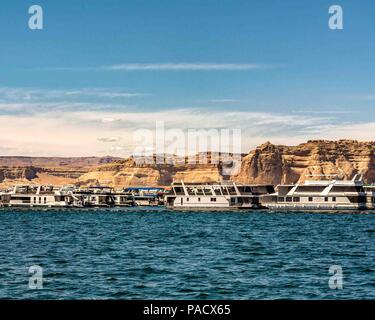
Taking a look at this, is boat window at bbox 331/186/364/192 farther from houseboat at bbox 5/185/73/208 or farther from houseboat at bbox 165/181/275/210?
houseboat at bbox 5/185/73/208

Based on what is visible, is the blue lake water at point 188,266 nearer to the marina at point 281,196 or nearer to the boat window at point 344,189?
the marina at point 281,196

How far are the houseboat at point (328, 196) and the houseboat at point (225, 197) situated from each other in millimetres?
10974

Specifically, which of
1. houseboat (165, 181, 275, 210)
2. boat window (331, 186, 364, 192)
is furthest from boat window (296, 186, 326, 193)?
houseboat (165, 181, 275, 210)

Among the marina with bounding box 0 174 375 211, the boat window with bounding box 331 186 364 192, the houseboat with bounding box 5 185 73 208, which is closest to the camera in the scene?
the marina with bounding box 0 174 375 211

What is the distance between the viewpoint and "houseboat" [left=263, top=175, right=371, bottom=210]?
129375 millimetres

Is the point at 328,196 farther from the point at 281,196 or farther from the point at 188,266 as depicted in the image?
the point at 188,266

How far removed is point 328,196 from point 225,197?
23.2 m

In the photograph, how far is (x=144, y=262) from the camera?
42219 mm

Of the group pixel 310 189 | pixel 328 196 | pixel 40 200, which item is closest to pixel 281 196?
pixel 310 189

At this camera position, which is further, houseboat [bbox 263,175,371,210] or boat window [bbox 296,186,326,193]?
boat window [bbox 296,186,326,193]

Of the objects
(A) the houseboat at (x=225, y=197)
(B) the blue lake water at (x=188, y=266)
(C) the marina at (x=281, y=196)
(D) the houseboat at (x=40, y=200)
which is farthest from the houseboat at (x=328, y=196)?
(D) the houseboat at (x=40, y=200)

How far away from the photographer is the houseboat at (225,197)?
140750 millimetres

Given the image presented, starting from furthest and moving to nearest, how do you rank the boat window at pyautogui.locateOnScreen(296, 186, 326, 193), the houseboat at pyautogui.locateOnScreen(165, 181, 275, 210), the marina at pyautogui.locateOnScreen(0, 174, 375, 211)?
the houseboat at pyautogui.locateOnScreen(165, 181, 275, 210) → the boat window at pyautogui.locateOnScreen(296, 186, 326, 193) → the marina at pyautogui.locateOnScreen(0, 174, 375, 211)

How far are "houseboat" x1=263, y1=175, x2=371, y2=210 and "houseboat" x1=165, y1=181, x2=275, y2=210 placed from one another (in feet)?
36.0
